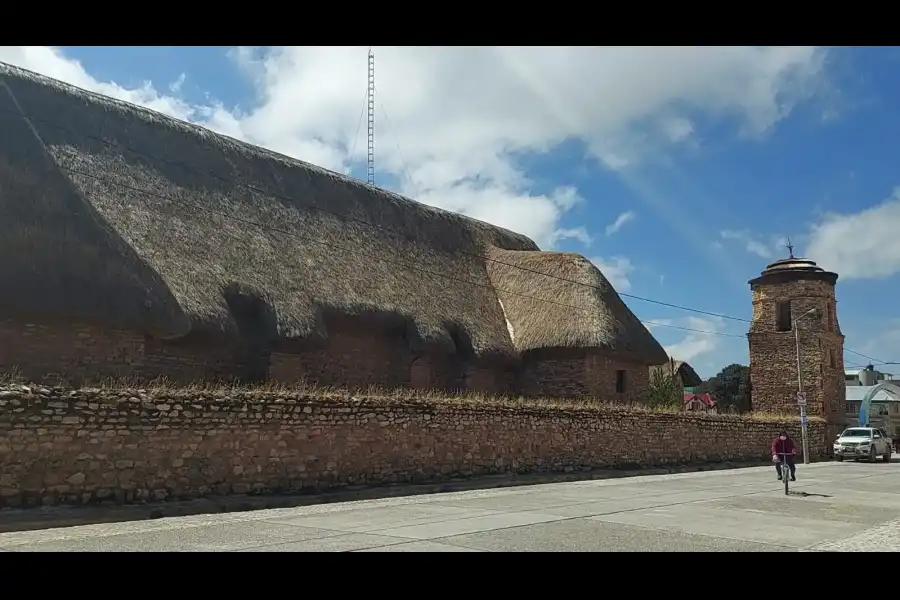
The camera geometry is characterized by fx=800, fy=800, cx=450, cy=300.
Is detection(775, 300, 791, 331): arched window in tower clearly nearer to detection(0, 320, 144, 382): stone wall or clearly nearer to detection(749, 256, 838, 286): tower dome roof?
detection(749, 256, 838, 286): tower dome roof

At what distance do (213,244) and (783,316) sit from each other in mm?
34136

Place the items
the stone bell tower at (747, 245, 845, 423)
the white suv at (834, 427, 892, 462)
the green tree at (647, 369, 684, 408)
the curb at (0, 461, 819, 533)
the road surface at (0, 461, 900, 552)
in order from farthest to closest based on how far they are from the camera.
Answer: the stone bell tower at (747, 245, 845, 423), the white suv at (834, 427, 892, 462), the green tree at (647, 369, 684, 408), the curb at (0, 461, 819, 533), the road surface at (0, 461, 900, 552)

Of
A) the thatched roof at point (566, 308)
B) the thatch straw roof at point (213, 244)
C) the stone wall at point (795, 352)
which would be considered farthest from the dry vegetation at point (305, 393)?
the stone wall at point (795, 352)

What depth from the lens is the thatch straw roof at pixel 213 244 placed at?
1619 cm

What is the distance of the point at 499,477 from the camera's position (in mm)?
19609

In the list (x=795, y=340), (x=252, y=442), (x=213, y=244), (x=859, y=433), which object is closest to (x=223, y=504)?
(x=252, y=442)

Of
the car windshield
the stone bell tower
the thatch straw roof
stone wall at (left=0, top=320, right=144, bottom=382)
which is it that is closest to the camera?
stone wall at (left=0, top=320, right=144, bottom=382)

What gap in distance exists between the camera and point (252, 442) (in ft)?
48.4

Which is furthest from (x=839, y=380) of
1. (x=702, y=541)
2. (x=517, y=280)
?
(x=702, y=541)

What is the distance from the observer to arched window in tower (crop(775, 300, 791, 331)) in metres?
43.8

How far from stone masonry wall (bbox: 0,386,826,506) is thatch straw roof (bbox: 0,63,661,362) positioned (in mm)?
3840

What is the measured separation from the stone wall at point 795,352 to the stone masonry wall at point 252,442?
23.2 metres

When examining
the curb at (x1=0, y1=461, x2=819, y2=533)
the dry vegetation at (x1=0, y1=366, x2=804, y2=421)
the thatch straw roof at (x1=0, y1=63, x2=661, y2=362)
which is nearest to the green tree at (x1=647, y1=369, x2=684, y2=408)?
the thatch straw roof at (x1=0, y1=63, x2=661, y2=362)

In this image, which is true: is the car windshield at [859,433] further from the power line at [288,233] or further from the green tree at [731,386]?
the green tree at [731,386]
